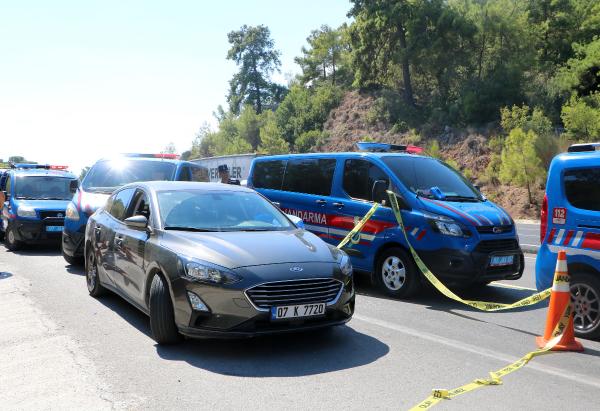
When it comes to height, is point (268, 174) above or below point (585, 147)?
below

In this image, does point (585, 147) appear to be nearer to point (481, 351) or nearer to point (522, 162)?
point (481, 351)

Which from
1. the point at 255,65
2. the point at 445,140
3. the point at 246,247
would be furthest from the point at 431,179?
the point at 255,65

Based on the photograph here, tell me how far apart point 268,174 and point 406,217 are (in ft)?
11.7

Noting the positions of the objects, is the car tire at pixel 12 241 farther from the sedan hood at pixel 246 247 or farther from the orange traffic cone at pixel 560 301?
the orange traffic cone at pixel 560 301

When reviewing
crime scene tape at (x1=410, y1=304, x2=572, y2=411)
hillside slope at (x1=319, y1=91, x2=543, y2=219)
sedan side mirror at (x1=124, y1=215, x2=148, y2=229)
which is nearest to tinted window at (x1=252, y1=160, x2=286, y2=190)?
sedan side mirror at (x1=124, y1=215, x2=148, y2=229)

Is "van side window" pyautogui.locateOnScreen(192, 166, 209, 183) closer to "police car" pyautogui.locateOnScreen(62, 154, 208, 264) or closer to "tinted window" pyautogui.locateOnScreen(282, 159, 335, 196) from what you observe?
"police car" pyautogui.locateOnScreen(62, 154, 208, 264)

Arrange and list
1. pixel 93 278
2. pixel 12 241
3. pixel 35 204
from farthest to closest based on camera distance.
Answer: pixel 12 241 → pixel 35 204 → pixel 93 278

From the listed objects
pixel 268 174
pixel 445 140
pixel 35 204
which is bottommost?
pixel 35 204

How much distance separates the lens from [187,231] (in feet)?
18.8

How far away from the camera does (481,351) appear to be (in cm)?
546

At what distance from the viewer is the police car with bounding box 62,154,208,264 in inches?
393

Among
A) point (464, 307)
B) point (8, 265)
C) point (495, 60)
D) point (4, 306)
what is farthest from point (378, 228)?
point (495, 60)

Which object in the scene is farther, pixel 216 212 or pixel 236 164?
pixel 236 164

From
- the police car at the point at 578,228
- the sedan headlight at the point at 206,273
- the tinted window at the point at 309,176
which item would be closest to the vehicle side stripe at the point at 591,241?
the police car at the point at 578,228
